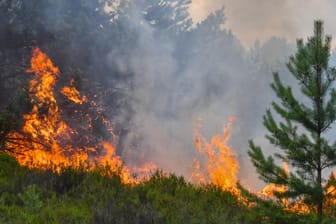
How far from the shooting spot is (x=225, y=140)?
27.7m

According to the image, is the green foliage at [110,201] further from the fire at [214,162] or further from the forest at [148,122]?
the fire at [214,162]

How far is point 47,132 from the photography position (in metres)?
15.5

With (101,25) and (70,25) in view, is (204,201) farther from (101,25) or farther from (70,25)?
(101,25)

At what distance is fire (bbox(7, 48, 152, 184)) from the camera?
1479 centimetres

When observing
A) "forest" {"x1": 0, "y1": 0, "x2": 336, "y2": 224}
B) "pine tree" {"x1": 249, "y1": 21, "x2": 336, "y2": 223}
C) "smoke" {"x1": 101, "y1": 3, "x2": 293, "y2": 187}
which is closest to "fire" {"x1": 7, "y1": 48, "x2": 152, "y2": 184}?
"forest" {"x1": 0, "y1": 0, "x2": 336, "y2": 224}

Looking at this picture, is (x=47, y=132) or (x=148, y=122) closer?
(x=47, y=132)

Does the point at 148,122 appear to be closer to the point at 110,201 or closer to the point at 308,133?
the point at 110,201

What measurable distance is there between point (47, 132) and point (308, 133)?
35.5 feet

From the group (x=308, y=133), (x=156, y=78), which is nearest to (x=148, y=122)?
(x=156, y=78)

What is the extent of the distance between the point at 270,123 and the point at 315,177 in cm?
102

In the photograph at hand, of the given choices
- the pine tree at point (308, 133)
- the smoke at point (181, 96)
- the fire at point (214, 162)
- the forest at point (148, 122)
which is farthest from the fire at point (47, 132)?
the pine tree at point (308, 133)

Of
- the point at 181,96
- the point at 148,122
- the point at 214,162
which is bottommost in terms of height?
the point at 214,162

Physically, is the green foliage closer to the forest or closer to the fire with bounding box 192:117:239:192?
the forest

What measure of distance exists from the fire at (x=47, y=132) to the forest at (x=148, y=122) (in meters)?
0.05
